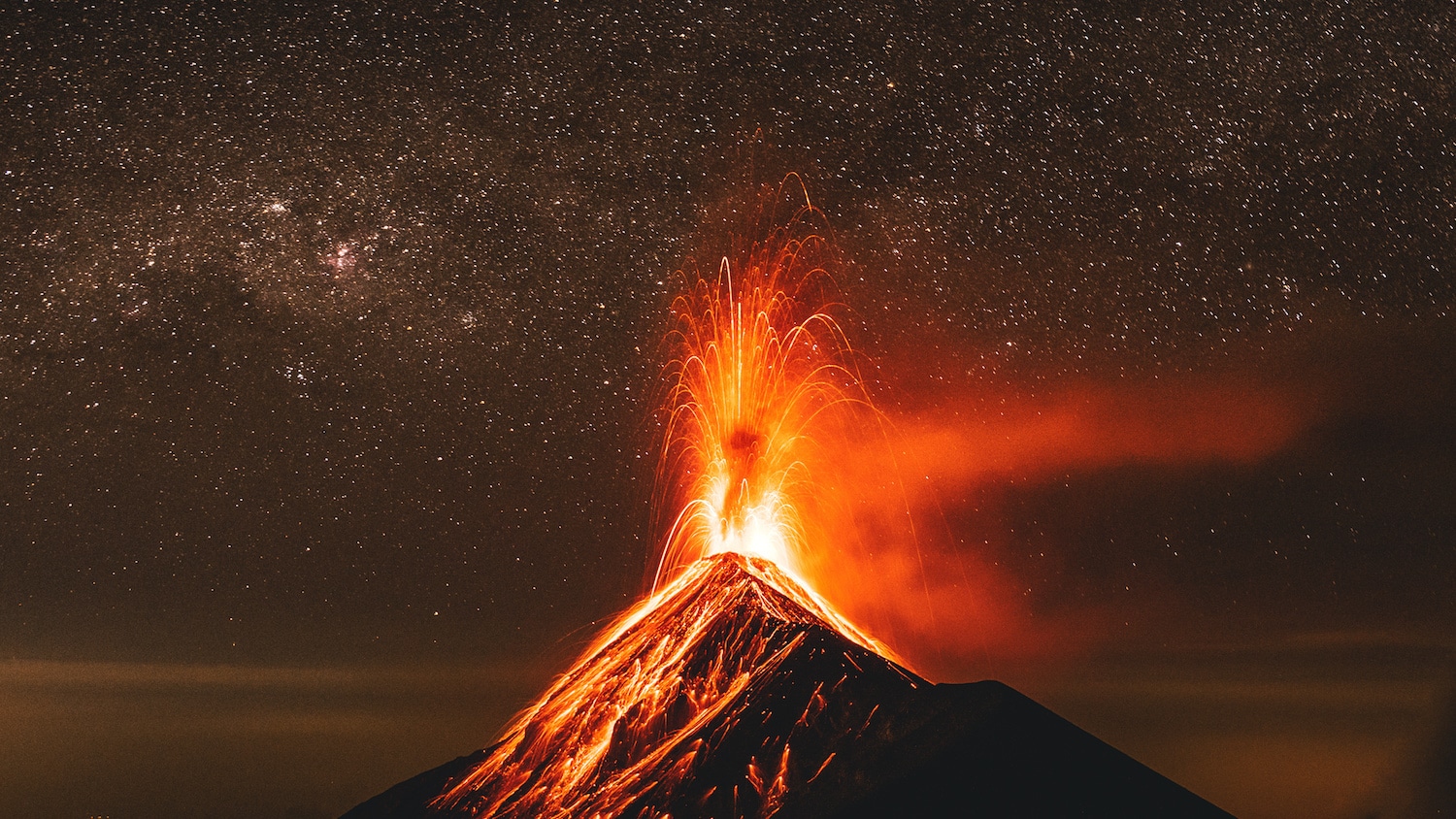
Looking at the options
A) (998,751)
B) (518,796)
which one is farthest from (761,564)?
(998,751)

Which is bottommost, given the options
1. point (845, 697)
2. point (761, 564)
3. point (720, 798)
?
point (720, 798)

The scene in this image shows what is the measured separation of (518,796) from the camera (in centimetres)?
4159

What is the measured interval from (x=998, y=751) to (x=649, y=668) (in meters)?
17.4

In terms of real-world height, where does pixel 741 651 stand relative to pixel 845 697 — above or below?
above

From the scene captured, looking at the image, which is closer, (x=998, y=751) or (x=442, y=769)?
(x=998, y=751)

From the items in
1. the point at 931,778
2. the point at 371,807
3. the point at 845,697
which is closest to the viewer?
the point at 931,778

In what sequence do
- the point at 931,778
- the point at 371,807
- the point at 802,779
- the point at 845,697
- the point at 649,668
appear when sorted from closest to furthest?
the point at 931,778
the point at 802,779
the point at 845,697
the point at 649,668
the point at 371,807

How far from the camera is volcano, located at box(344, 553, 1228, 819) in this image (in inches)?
1235

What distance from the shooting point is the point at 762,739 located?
1416 inches

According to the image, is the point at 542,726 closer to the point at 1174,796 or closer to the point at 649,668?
the point at 649,668

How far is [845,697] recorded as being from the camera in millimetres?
37312

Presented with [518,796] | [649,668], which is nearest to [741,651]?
[649,668]

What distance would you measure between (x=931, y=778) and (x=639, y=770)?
11.3 m

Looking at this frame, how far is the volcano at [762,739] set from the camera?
31.4 m
